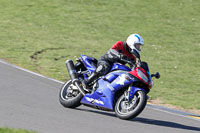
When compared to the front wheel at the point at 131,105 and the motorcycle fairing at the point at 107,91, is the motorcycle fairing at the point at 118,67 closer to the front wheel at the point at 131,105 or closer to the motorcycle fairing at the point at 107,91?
the motorcycle fairing at the point at 107,91

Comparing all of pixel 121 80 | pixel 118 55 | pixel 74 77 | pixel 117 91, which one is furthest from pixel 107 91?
pixel 74 77

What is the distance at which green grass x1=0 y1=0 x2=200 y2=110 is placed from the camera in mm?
14125

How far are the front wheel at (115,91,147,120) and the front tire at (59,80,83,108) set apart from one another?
992 millimetres

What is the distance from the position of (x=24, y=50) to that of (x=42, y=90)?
259 inches

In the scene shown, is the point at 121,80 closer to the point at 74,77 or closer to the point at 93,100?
the point at 93,100

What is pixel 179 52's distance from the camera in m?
19.0

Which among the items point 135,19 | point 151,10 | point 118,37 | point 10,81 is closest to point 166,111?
point 10,81

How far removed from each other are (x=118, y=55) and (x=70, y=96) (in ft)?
5.00

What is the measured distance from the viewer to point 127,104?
7.91 m

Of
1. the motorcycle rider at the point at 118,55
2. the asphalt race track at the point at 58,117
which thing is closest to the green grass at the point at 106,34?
the asphalt race track at the point at 58,117

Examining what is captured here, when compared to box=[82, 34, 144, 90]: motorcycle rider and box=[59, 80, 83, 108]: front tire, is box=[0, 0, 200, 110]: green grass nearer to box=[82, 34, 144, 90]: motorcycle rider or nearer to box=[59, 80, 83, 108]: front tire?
box=[82, 34, 144, 90]: motorcycle rider

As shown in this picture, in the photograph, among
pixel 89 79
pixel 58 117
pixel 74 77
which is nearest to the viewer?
pixel 58 117

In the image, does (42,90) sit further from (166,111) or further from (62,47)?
(62,47)

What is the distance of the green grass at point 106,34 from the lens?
14125 millimetres
